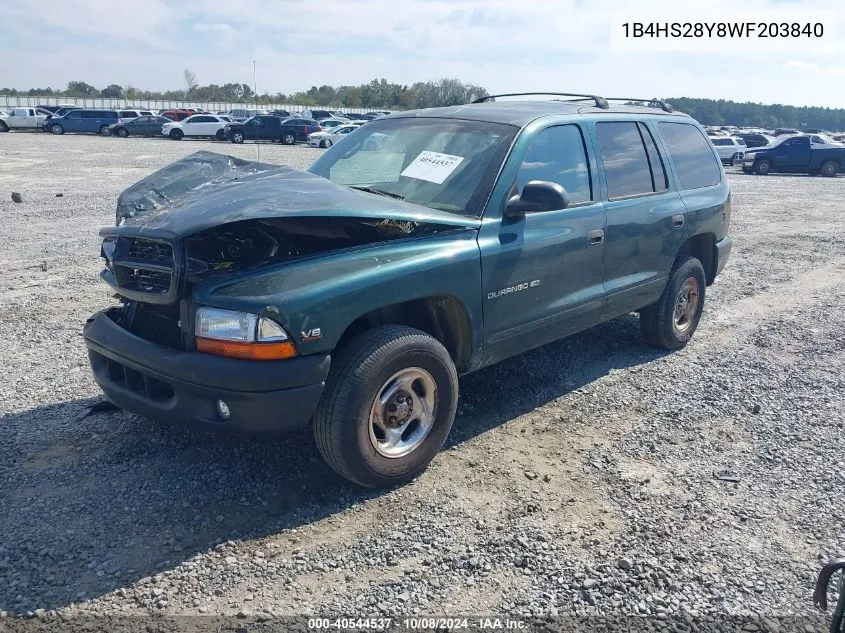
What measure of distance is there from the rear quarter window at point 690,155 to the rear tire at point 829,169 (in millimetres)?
22835

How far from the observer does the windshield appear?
4.12m

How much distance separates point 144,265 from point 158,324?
33 cm

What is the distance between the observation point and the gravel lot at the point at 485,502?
293cm

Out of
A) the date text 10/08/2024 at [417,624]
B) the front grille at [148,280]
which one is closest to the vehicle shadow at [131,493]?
the date text 10/08/2024 at [417,624]

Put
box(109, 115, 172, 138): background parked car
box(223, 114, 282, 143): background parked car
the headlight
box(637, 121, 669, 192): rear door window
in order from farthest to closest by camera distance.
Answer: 1. box(109, 115, 172, 138): background parked car
2. box(223, 114, 282, 143): background parked car
3. box(637, 121, 669, 192): rear door window
4. the headlight

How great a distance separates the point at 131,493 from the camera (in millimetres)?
3561

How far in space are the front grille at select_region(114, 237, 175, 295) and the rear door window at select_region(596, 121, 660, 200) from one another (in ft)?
9.68

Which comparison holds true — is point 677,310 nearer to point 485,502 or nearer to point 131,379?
point 485,502

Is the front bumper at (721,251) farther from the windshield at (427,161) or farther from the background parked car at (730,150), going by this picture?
the background parked car at (730,150)

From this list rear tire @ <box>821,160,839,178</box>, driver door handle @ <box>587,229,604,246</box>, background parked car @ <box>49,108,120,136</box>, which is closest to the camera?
driver door handle @ <box>587,229,604,246</box>

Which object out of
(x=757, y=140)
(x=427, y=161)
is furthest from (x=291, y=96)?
(x=427, y=161)

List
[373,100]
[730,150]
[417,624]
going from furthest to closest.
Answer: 1. [373,100]
2. [730,150]
3. [417,624]

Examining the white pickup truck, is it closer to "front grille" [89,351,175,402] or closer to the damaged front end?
the damaged front end

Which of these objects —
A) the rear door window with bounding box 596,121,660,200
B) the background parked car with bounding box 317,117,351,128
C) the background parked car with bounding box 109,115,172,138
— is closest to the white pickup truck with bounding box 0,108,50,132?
the background parked car with bounding box 109,115,172,138
